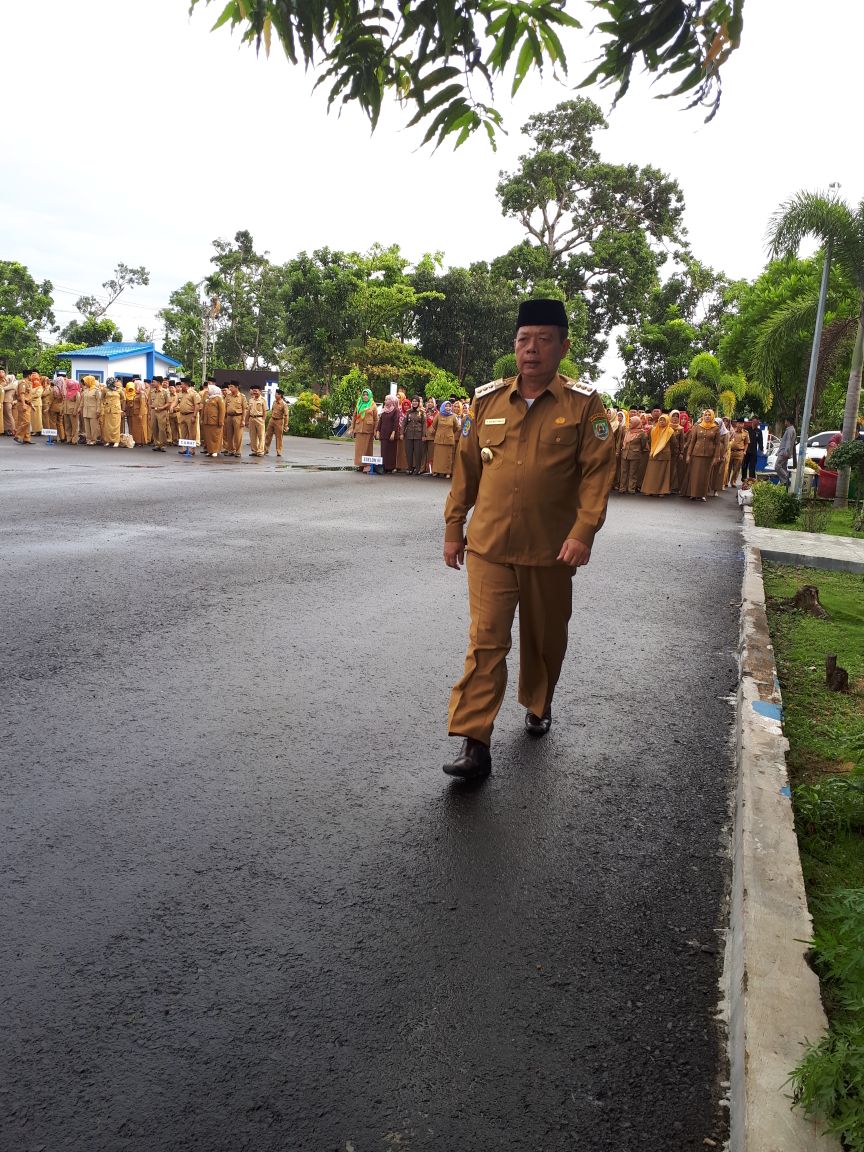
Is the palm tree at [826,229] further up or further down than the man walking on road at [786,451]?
further up

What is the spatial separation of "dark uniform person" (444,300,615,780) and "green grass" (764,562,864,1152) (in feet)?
4.20

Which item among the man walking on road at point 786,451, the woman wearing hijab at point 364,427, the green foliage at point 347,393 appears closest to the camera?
the woman wearing hijab at point 364,427

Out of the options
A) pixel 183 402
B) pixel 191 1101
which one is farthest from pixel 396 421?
pixel 191 1101

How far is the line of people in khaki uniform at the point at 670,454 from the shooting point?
22344 millimetres

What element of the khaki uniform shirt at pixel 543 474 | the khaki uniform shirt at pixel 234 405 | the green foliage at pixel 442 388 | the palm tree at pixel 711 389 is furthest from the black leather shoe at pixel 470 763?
the green foliage at pixel 442 388

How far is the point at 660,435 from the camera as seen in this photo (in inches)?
877

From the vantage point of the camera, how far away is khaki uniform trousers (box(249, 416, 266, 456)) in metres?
27.0

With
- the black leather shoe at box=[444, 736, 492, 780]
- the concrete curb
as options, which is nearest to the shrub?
the concrete curb

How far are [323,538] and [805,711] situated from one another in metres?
6.71

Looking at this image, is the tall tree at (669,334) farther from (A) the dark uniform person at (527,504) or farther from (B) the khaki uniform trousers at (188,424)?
(A) the dark uniform person at (527,504)

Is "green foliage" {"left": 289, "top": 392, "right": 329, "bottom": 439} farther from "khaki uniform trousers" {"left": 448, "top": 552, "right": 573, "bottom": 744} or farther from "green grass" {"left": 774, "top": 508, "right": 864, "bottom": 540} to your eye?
"khaki uniform trousers" {"left": 448, "top": 552, "right": 573, "bottom": 744}

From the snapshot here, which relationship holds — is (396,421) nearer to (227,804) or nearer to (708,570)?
(708,570)

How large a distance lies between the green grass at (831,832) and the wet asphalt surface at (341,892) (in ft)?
1.02

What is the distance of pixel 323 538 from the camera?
11.0m
